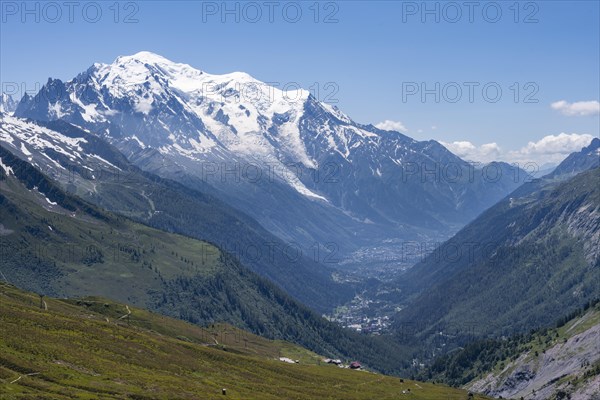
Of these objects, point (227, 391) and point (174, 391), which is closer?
point (174, 391)

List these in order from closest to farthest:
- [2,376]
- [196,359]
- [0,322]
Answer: [2,376] → [0,322] → [196,359]

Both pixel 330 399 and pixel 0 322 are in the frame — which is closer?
pixel 0 322

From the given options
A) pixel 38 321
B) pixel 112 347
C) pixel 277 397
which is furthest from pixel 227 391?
pixel 38 321

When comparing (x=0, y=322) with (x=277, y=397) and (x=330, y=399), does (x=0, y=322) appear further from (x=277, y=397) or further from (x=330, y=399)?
(x=330, y=399)

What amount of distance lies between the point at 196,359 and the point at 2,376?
3011 inches

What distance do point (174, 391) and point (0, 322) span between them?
143 ft

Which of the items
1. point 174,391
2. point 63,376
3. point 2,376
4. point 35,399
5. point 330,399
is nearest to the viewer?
point 35,399

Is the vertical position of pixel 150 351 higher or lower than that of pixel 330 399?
higher

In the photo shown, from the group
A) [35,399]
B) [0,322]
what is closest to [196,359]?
[0,322]

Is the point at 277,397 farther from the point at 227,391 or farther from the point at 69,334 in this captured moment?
the point at 69,334

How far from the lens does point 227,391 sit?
517 ft

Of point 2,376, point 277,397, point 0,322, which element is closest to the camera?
point 2,376

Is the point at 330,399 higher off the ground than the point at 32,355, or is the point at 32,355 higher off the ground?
the point at 32,355

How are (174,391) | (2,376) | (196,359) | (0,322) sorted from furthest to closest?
(196,359), (0,322), (174,391), (2,376)
